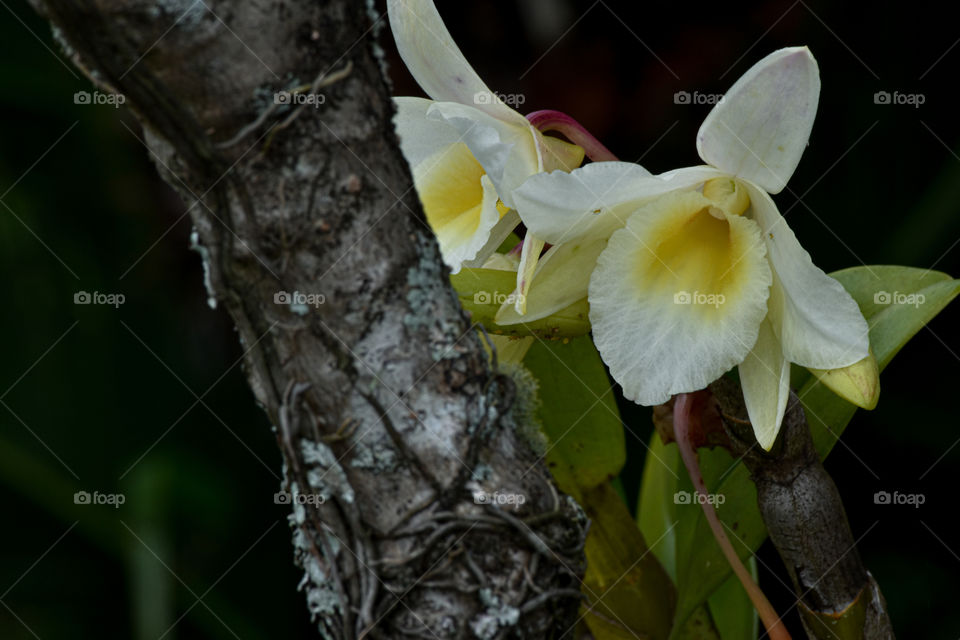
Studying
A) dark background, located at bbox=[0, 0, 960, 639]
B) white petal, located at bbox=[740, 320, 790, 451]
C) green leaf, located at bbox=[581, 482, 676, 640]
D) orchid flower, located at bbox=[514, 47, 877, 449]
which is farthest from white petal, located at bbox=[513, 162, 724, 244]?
dark background, located at bbox=[0, 0, 960, 639]

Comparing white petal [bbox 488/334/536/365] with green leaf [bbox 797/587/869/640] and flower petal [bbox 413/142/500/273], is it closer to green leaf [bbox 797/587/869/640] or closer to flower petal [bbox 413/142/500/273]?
flower petal [bbox 413/142/500/273]

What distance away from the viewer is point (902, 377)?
106 centimetres

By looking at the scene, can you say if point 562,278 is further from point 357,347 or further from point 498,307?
point 357,347

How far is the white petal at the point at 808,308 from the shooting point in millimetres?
428

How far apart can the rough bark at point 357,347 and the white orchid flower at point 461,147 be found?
0.10 m

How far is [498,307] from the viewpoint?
1.59 feet

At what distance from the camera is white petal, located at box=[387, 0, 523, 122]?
493 mm

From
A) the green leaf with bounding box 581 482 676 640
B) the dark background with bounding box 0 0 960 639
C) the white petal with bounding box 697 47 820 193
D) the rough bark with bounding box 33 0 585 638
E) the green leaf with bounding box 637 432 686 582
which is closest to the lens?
the rough bark with bounding box 33 0 585 638

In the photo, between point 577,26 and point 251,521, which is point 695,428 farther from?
point 577,26

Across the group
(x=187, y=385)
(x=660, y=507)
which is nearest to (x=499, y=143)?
(x=660, y=507)

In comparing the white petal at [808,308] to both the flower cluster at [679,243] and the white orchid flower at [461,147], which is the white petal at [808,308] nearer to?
the flower cluster at [679,243]

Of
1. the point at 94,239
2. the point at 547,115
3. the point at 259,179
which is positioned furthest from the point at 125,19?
the point at 94,239

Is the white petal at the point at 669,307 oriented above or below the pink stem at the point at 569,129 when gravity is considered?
below

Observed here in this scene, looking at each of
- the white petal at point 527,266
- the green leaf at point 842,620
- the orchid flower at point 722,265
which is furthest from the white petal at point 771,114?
the green leaf at point 842,620
